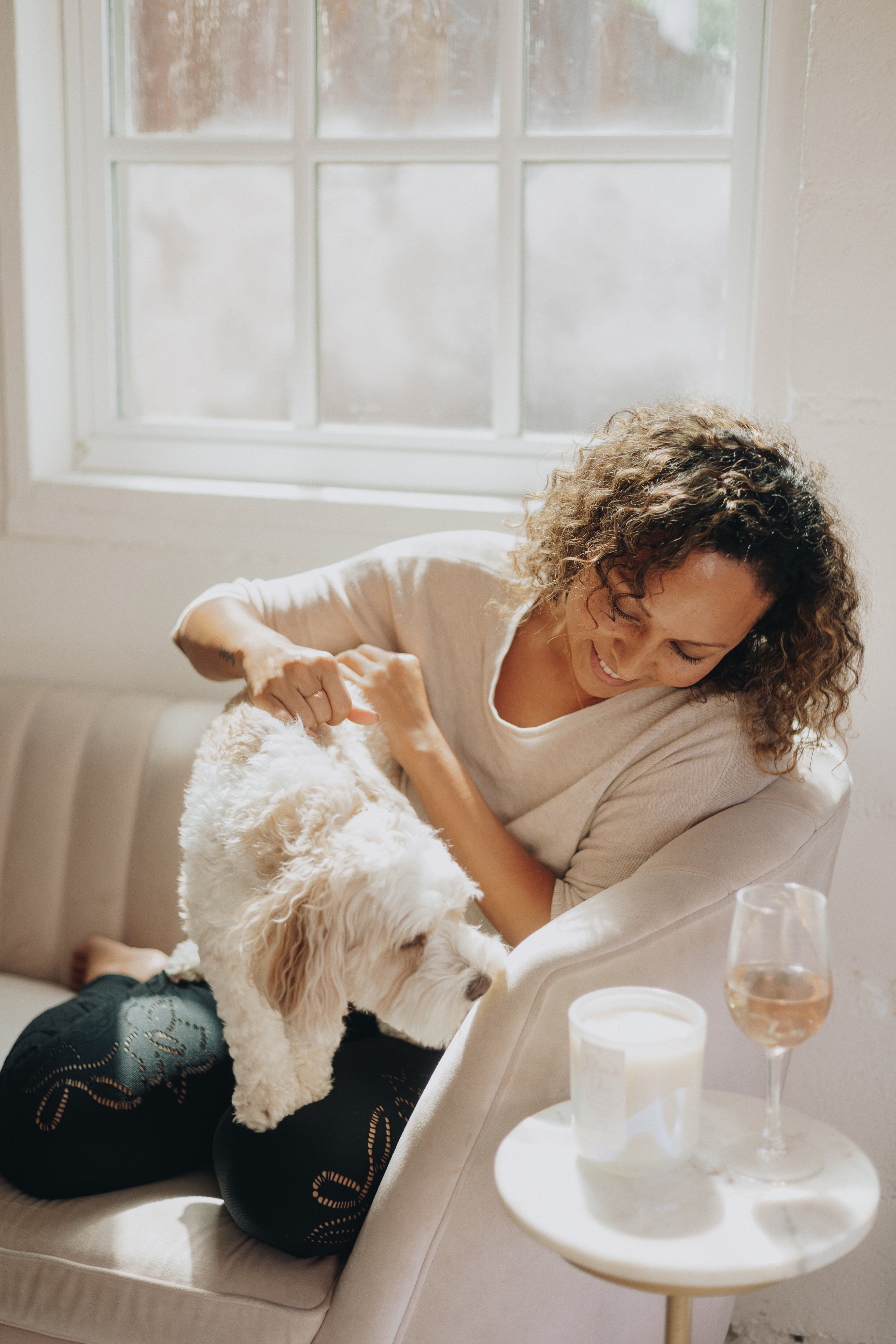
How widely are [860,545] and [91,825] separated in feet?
A: 4.82

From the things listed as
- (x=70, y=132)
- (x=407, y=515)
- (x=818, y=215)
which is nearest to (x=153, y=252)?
(x=70, y=132)

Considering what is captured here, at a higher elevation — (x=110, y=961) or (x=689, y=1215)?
(x=689, y=1215)

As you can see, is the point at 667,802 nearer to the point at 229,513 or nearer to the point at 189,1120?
the point at 189,1120

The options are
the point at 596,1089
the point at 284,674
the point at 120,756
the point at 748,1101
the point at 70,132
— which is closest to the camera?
the point at 596,1089

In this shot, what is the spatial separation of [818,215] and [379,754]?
42.9 inches

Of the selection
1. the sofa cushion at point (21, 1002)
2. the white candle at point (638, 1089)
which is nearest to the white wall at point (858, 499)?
the white candle at point (638, 1089)

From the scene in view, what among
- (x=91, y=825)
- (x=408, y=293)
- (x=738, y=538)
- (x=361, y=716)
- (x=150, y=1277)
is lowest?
(x=150, y=1277)

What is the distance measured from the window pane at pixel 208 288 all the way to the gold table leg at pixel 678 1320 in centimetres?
198

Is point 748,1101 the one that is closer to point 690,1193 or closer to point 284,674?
point 690,1193

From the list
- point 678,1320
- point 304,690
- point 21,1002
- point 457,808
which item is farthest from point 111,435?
point 678,1320

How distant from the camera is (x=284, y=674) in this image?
141 cm

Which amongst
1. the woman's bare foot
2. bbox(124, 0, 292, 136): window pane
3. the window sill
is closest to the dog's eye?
the woman's bare foot

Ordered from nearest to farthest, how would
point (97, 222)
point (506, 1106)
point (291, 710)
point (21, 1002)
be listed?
point (506, 1106) → point (291, 710) → point (21, 1002) → point (97, 222)

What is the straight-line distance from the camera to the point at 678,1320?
1003mm
